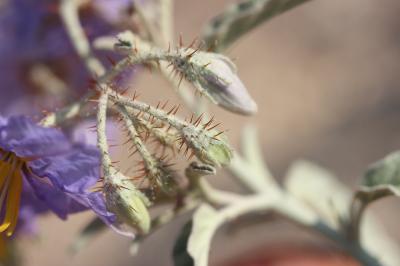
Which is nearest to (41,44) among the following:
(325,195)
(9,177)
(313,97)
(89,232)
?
(89,232)

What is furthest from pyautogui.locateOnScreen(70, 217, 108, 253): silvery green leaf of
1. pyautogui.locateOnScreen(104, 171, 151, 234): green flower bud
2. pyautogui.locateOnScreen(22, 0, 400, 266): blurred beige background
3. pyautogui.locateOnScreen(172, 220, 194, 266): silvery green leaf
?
pyautogui.locateOnScreen(22, 0, 400, 266): blurred beige background

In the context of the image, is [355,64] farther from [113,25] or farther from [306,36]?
[113,25]

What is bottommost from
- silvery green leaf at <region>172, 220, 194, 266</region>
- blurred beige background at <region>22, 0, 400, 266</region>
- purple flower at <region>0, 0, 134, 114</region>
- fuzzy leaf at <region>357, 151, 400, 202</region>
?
blurred beige background at <region>22, 0, 400, 266</region>

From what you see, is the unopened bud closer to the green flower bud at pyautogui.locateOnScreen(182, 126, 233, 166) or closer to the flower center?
the green flower bud at pyautogui.locateOnScreen(182, 126, 233, 166)

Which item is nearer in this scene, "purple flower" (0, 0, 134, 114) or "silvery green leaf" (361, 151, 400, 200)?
"silvery green leaf" (361, 151, 400, 200)

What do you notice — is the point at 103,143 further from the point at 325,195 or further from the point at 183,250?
the point at 325,195

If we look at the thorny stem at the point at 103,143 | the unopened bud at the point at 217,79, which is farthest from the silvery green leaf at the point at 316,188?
the thorny stem at the point at 103,143
